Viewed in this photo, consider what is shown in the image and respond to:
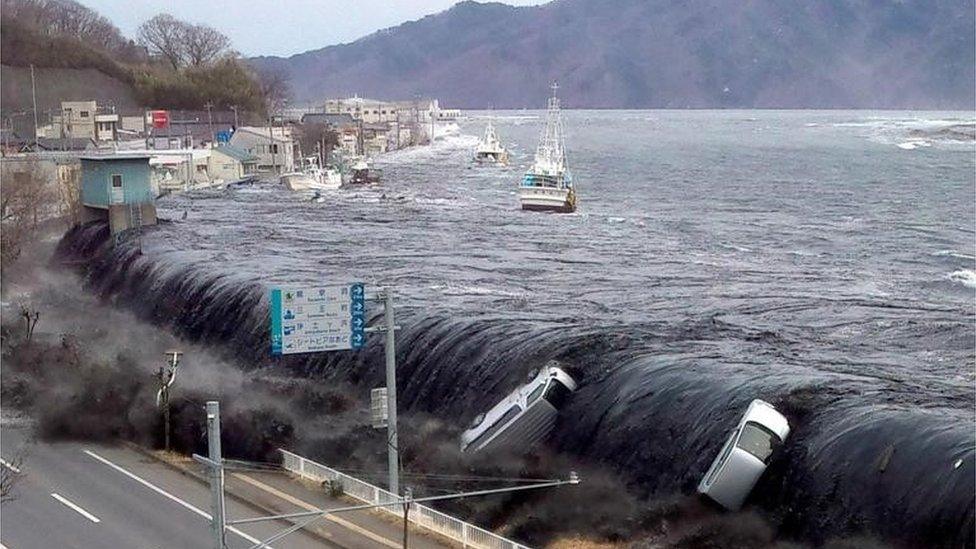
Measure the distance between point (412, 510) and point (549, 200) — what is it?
3442cm

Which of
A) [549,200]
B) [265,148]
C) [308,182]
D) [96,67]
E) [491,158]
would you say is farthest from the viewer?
[491,158]

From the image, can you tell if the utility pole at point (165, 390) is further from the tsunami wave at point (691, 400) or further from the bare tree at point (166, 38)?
the bare tree at point (166, 38)

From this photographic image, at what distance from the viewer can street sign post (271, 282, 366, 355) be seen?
1288 cm

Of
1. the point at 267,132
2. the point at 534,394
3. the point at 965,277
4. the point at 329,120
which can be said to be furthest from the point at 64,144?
the point at 329,120

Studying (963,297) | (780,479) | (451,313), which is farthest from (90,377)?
(963,297)

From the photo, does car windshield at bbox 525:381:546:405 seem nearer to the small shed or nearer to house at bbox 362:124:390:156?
the small shed

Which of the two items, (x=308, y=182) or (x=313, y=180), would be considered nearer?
(x=308, y=182)

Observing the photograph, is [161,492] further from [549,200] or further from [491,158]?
[491,158]

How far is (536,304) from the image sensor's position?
23875mm

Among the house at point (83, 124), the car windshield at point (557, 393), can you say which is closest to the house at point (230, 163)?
the house at point (83, 124)

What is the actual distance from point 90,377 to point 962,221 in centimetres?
3398

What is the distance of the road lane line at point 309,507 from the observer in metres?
12.5

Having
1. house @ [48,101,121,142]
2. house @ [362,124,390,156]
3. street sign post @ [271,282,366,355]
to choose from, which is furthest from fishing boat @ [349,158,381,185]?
street sign post @ [271,282,366,355]

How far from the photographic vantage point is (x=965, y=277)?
29.5 m
